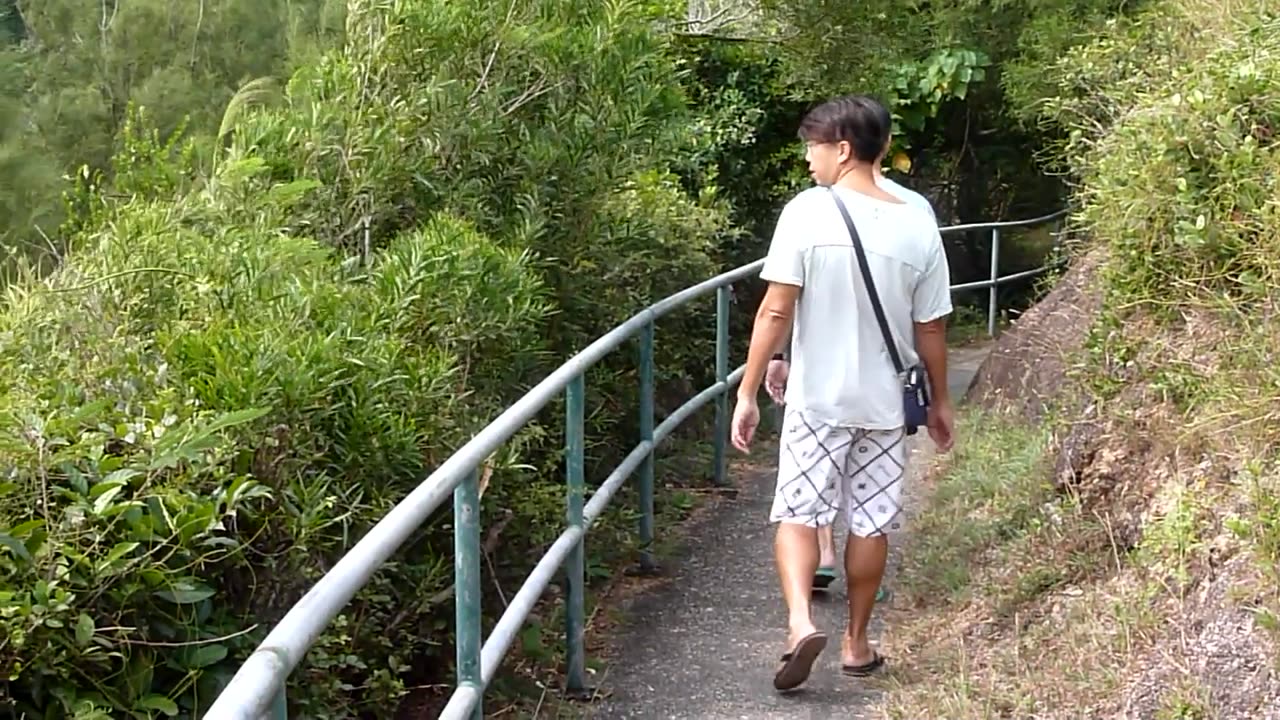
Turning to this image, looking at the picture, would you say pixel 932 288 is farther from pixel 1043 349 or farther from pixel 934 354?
pixel 1043 349

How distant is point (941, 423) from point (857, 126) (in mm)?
905

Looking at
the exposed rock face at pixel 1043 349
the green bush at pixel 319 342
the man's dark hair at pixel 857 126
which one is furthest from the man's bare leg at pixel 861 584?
the exposed rock face at pixel 1043 349

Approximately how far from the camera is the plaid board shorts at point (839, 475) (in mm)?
4102

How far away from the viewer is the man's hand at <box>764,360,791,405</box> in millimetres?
4473

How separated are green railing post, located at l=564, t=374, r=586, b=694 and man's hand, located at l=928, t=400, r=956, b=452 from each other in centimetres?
102

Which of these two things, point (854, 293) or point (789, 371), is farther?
point (789, 371)

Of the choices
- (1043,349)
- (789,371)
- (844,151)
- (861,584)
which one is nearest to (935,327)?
(789,371)

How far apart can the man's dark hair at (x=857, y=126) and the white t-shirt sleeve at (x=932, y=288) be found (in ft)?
0.95

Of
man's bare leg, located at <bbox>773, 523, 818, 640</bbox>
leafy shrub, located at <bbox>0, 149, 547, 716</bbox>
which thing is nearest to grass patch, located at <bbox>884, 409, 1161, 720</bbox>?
man's bare leg, located at <bbox>773, 523, 818, 640</bbox>

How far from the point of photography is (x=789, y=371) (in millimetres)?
4305

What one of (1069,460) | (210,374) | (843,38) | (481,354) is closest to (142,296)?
(210,374)

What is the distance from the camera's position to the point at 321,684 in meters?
3.08

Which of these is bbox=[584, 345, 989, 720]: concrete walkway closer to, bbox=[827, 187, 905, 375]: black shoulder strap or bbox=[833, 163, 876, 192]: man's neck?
bbox=[827, 187, 905, 375]: black shoulder strap

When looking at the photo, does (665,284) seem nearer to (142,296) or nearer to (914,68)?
(142,296)
